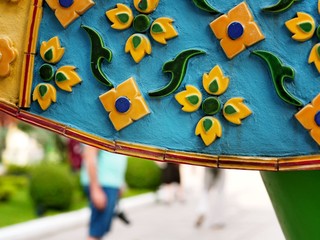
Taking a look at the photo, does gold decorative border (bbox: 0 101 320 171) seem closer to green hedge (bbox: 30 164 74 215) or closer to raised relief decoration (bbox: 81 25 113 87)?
raised relief decoration (bbox: 81 25 113 87)

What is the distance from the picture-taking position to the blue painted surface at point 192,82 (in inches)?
85.5

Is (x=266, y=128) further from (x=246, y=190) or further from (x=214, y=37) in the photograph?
(x=246, y=190)

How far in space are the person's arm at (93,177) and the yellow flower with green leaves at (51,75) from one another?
7.02 ft

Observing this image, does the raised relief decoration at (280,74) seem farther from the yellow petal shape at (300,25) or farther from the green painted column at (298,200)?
the green painted column at (298,200)

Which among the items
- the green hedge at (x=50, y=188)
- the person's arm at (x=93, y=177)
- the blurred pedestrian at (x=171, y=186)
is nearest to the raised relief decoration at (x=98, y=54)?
the person's arm at (x=93, y=177)

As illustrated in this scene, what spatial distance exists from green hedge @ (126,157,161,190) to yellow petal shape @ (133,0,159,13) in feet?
31.6

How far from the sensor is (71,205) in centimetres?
959

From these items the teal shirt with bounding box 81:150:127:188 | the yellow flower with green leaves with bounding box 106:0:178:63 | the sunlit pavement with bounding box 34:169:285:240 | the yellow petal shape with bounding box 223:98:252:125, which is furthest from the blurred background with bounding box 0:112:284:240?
the yellow petal shape with bounding box 223:98:252:125

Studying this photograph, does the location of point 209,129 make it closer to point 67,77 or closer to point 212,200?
point 67,77

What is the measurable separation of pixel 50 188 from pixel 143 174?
341cm

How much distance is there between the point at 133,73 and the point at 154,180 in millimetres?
9924

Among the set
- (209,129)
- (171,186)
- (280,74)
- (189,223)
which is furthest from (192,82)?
(171,186)

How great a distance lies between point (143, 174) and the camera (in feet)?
39.5

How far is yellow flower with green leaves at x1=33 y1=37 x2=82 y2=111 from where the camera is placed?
2.39 meters
